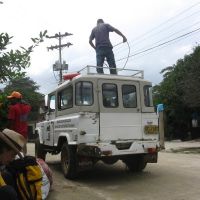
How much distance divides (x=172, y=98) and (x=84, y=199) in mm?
24497

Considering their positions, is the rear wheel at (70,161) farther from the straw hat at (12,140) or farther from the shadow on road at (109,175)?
the straw hat at (12,140)

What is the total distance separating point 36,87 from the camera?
67812 millimetres

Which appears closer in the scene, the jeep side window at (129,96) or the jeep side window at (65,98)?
the jeep side window at (129,96)

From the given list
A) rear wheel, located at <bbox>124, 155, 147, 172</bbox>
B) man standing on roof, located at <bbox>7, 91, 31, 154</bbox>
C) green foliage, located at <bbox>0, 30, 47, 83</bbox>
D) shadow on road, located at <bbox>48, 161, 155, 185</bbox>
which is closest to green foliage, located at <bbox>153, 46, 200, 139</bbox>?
shadow on road, located at <bbox>48, 161, 155, 185</bbox>

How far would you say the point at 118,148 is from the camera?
10.2 metres

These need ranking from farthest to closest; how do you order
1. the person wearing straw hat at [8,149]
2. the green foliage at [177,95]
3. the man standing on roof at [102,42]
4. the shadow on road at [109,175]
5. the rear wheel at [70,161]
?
the green foliage at [177,95]
the man standing on roof at [102,42]
the shadow on road at [109,175]
the rear wheel at [70,161]
the person wearing straw hat at [8,149]

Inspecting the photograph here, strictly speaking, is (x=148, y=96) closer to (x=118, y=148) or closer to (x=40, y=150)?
(x=118, y=148)

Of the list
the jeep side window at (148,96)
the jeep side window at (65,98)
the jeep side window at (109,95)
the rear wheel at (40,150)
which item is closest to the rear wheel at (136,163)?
the jeep side window at (148,96)

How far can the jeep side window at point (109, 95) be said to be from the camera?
1051cm

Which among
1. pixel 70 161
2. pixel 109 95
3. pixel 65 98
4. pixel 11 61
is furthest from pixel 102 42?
pixel 11 61

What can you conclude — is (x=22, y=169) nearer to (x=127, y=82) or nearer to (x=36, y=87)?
(x=127, y=82)

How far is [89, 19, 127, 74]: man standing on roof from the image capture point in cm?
1246

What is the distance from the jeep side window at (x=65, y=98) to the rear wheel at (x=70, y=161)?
980 mm

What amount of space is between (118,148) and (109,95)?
1.25 meters
